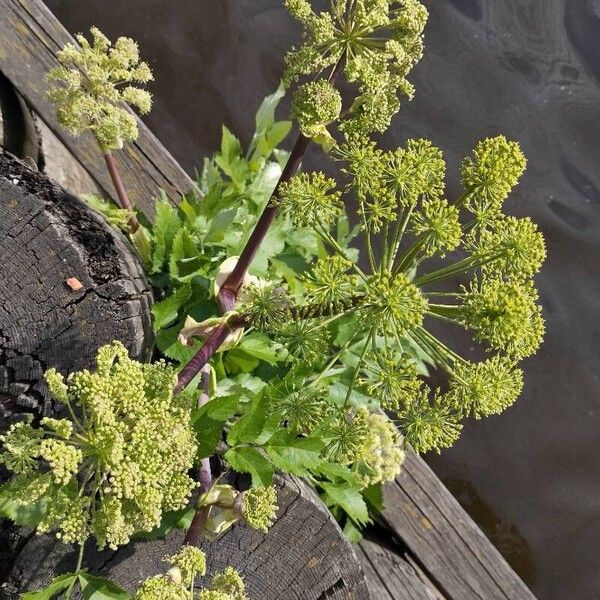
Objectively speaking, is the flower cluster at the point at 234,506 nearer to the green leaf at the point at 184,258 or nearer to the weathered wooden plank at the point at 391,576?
the green leaf at the point at 184,258

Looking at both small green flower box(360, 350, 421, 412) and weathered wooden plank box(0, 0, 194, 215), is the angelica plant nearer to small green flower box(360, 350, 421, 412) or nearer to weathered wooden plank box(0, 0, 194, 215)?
weathered wooden plank box(0, 0, 194, 215)

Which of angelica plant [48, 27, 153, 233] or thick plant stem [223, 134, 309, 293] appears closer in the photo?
thick plant stem [223, 134, 309, 293]

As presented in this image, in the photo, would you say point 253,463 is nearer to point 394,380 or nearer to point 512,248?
point 394,380

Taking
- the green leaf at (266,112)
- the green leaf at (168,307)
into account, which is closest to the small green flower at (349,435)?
the green leaf at (168,307)

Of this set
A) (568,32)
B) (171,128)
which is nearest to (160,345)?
(171,128)

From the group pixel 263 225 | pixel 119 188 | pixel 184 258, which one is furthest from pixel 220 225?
pixel 263 225

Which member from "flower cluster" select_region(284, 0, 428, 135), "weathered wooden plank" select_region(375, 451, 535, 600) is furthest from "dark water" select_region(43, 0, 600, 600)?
"flower cluster" select_region(284, 0, 428, 135)
